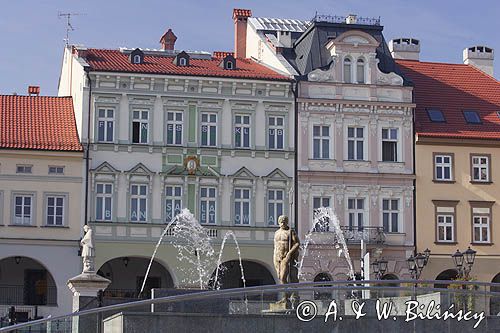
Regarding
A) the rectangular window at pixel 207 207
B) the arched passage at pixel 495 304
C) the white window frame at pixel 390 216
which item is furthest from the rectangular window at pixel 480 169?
the arched passage at pixel 495 304

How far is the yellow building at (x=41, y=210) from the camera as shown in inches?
1682

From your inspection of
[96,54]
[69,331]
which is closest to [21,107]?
[96,54]

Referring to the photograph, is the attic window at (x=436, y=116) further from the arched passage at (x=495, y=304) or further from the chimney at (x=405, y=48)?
the arched passage at (x=495, y=304)

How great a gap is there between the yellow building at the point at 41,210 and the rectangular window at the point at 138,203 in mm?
1885

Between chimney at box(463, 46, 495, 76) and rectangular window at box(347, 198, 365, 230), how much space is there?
1082cm

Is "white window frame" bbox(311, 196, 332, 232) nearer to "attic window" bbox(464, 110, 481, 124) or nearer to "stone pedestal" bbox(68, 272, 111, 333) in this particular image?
"attic window" bbox(464, 110, 481, 124)

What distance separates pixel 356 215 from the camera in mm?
45531

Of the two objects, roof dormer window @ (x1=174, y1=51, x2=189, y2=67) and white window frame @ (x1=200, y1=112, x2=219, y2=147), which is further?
roof dormer window @ (x1=174, y1=51, x2=189, y2=67)

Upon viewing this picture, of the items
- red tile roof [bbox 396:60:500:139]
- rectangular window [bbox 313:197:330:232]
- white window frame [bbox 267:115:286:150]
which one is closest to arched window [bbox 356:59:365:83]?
red tile roof [bbox 396:60:500:139]

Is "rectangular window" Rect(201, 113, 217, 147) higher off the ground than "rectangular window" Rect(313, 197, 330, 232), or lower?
higher

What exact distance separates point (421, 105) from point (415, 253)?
623 cm

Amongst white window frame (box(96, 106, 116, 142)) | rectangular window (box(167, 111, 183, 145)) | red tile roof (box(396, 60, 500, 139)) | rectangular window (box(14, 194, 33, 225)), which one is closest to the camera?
rectangular window (box(14, 194, 33, 225))

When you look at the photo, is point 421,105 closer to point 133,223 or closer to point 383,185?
point 383,185

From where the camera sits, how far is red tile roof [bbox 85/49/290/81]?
1749 inches
